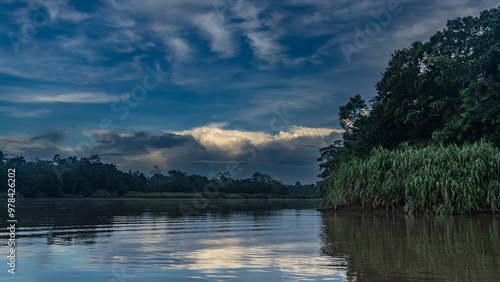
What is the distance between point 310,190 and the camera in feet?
452

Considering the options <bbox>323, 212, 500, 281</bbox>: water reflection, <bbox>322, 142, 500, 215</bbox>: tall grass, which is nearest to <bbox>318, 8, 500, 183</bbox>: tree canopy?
<bbox>322, 142, 500, 215</bbox>: tall grass

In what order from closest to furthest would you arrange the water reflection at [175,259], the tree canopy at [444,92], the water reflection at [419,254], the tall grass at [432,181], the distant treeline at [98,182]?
the water reflection at [419,254], the water reflection at [175,259], the tall grass at [432,181], the tree canopy at [444,92], the distant treeline at [98,182]

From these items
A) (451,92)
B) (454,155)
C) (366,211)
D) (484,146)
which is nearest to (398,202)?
(366,211)

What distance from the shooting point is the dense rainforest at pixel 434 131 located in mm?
19094

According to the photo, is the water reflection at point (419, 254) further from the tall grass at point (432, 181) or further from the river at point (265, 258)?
the tall grass at point (432, 181)

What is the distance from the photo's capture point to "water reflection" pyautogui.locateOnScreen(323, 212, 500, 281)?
5.84m

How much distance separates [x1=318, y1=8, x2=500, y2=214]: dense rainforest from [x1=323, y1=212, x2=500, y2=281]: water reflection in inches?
321

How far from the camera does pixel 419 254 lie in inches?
297

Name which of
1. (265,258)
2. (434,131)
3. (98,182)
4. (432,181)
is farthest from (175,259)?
(98,182)

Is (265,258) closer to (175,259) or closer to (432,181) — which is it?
(175,259)

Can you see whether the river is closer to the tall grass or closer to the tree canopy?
the tall grass

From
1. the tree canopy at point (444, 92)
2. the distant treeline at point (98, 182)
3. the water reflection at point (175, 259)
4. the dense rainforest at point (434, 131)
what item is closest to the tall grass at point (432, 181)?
the dense rainforest at point (434, 131)

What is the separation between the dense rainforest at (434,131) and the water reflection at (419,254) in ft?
26.7

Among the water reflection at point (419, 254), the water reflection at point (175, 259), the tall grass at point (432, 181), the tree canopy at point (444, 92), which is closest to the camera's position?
the water reflection at point (419, 254)
